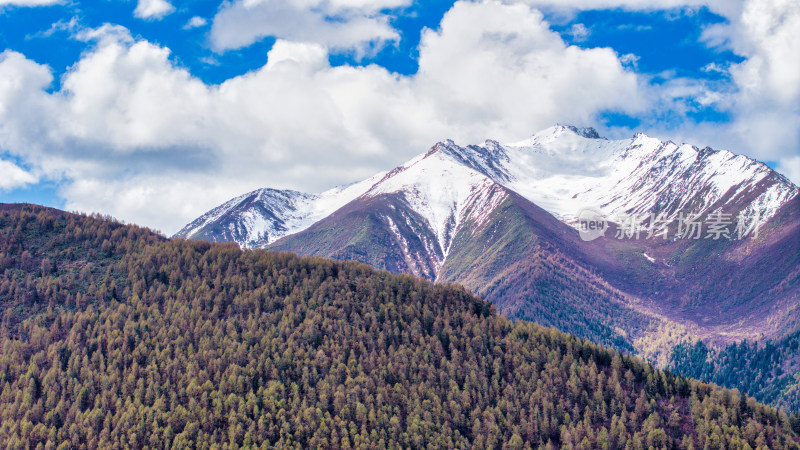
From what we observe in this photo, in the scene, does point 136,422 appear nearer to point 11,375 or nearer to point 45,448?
point 45,448

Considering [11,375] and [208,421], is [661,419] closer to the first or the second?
[208,421]

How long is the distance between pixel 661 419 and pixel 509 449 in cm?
4692

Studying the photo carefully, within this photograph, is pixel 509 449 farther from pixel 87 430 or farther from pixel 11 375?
pixel 11 375

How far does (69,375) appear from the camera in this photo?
7840 inches

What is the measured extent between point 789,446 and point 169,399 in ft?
592

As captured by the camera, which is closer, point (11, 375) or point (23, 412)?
point (23, 412)

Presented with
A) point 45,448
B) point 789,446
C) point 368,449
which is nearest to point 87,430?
point 45,448

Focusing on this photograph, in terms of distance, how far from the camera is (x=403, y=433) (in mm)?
199250

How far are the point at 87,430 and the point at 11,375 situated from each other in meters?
35.5

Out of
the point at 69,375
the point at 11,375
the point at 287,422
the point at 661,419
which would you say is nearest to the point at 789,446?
the point at 661,419

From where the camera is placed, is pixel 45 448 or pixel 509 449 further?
pixel 509 449

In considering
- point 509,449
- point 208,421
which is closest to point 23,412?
point 208,421

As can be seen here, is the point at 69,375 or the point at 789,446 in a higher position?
the point at 69,375

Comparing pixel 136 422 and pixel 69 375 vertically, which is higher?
pixel 69 375
